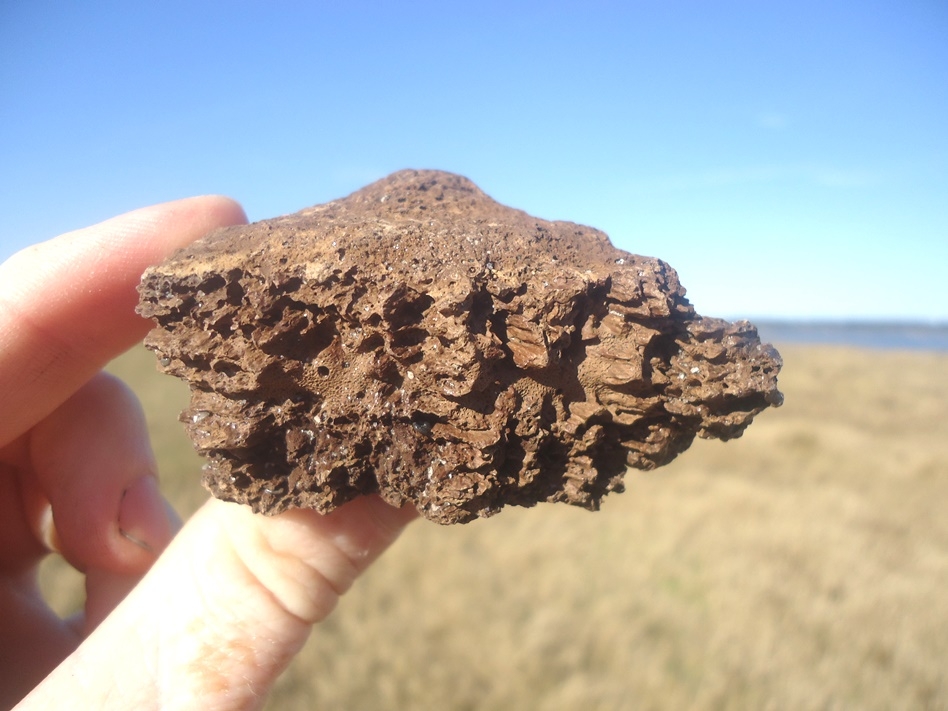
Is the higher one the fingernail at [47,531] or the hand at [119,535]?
the hand at [119,535]

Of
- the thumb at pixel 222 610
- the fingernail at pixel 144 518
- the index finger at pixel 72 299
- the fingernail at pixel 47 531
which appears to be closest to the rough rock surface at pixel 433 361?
the thumb at pixel 222 610

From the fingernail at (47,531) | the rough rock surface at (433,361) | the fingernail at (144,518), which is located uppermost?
the rough rock surface at (433,361)

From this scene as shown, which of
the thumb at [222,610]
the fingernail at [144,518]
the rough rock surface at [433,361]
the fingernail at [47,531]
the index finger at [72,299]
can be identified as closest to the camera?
the rough rock surface at [433,361]

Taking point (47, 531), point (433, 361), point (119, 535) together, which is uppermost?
point (433, 361)

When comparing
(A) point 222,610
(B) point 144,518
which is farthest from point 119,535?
(A) point 222,610

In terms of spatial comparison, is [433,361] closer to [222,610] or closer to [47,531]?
[222,610]

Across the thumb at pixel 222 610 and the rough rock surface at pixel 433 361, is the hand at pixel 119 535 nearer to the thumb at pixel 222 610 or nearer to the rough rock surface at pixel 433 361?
the thumb at pixel 222 610

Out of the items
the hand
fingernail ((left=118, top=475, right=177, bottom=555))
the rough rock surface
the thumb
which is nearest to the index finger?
the hand

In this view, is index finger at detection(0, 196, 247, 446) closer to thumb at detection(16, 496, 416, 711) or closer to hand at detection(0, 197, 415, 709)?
hand at detection(0, 197, 415, 709)
